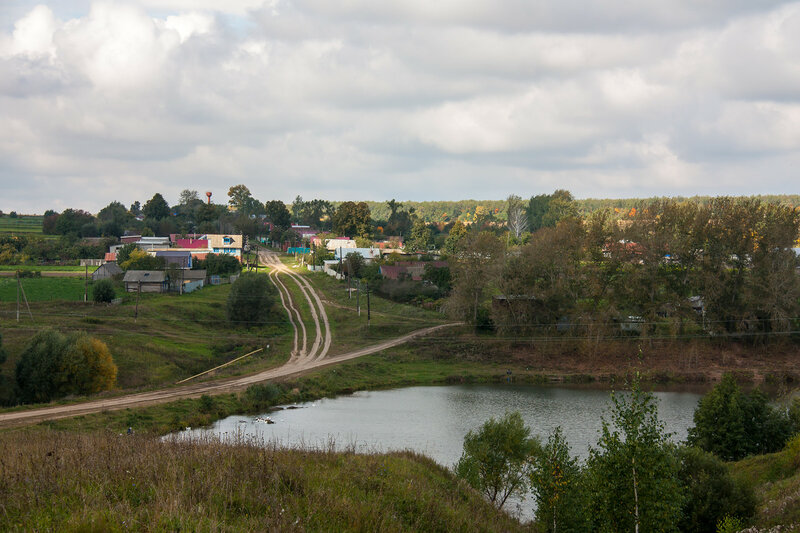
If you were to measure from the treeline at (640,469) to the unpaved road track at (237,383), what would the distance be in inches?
955

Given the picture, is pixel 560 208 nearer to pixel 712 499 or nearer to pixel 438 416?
pixel 438 416

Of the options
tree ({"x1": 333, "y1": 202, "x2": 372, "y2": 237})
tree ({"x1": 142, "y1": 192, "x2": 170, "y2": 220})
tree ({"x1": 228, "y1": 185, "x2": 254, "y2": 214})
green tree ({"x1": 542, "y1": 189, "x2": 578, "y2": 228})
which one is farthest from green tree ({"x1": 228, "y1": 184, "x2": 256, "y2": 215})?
green tree ({"x1": 542, "y1": 189, "x2": 578, "y2": 228})

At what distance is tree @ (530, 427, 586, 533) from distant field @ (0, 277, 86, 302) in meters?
63.4

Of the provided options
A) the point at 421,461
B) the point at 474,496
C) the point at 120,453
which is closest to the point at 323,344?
the point at 421,461

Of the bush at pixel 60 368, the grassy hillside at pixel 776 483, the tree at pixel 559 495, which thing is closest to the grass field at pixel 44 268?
the bush at pixel 60 368

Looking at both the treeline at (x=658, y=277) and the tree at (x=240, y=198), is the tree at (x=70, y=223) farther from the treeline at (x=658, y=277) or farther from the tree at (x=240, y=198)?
the treeline at (x=658, y=277)

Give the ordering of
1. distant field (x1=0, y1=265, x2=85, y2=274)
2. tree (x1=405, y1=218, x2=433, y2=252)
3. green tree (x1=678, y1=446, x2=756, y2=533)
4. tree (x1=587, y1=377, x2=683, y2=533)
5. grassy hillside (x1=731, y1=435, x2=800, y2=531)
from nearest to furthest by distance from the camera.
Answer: tree (x1=587, y1=377, x2=683, y2=533) → grassy hillside (x1=731, y1=435, x2=800, y2=531) → green tree (x1=678, y1=446, x2=756, y2=533) → distant field (x1=0, y1=265, x2=85, y2=274) → tree (x1=405, y1=218, x2=433, y2=252)

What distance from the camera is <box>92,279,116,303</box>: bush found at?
66062 mm

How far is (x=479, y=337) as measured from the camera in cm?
6400

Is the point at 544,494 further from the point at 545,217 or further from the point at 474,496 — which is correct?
the point at 545,217

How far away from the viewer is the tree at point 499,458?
24.9 metres

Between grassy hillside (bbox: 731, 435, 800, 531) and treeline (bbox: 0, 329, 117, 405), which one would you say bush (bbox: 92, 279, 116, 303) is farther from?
grassy hillside (bbox: 731, 435, 800, 531)

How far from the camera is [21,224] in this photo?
139m

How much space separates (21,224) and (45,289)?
81.7 m
